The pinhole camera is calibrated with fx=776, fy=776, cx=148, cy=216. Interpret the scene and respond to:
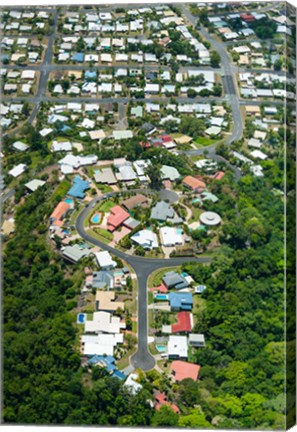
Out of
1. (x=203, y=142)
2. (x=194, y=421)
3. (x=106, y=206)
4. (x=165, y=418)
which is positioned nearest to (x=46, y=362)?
(x=165, y=418)

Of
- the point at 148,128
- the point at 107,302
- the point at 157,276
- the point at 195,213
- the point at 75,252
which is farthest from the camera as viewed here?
the point at 148,128

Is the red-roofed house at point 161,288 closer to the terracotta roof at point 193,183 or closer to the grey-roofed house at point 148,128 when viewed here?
the terracotta roof at point 193,183

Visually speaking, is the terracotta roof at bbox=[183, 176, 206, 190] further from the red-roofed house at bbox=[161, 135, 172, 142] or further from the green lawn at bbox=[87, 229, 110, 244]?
the green lawn at bbox=[87, 229, 110, 244]

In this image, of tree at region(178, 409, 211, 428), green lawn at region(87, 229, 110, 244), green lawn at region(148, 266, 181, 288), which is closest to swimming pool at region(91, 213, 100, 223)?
green lawn at region(87, 229, 110, 244)

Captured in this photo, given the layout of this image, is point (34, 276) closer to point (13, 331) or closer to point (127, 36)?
point (13, 331)

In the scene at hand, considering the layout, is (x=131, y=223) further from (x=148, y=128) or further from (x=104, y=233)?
(x=148, y=128)

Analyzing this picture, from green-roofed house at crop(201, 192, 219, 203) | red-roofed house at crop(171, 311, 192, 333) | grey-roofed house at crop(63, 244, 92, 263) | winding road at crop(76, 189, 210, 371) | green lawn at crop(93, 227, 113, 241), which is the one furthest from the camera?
green-roofed house at crop(201, 192, 219, 203)
